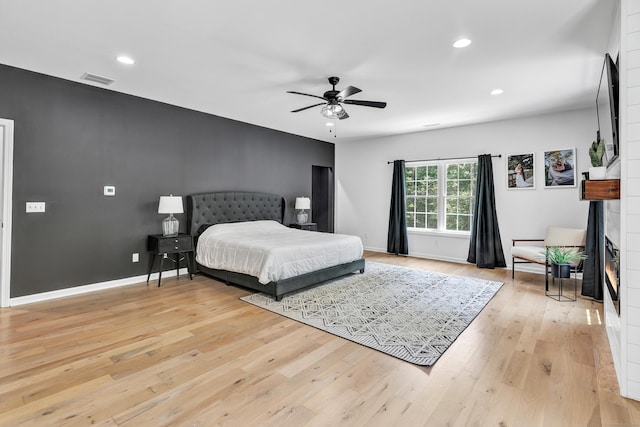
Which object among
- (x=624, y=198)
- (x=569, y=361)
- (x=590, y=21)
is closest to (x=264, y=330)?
(x=569, y=361)

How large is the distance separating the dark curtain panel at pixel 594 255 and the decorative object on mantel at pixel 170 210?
5.60 m

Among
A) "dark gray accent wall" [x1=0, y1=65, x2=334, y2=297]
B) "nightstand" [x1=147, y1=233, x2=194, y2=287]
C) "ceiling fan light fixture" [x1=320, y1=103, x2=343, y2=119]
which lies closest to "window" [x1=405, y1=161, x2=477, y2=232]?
"ceiling fan light fixture" [x1=320, y1=103, x2=343, y2=119]

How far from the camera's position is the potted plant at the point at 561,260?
→ 159 inches

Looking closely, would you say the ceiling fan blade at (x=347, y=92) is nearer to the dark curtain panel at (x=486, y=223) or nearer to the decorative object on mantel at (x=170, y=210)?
the decorative object on mantel at (x=170, y=210)

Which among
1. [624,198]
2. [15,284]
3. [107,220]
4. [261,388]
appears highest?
[624,198]

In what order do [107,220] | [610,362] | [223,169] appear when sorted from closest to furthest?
1. [610,362]
2. [107,220]
3. [223,169]

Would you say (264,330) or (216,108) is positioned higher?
(216,108)

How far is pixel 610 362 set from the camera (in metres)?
2.46

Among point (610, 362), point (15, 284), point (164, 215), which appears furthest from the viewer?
point (164, 215)

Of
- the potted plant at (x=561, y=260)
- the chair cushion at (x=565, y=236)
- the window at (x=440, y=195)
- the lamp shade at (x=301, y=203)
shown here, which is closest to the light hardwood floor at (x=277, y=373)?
the potted plant at (x=561, y=260)

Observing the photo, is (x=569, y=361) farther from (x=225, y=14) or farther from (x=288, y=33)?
(x=225, y=14)

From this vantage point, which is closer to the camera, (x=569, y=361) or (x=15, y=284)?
(x=569, y=361)

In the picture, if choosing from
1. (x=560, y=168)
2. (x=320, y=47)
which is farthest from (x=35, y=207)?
(x=560, y=168)

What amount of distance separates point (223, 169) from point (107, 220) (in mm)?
1999
